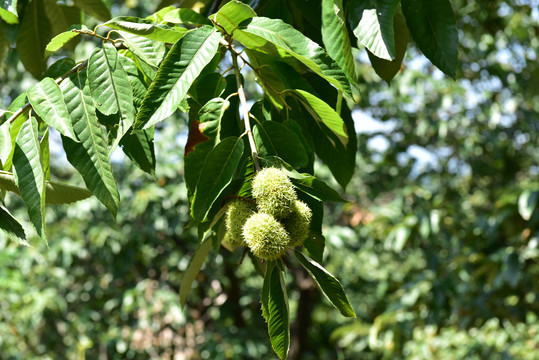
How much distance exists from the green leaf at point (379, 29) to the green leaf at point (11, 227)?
2.27ft

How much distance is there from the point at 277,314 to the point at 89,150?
426mm

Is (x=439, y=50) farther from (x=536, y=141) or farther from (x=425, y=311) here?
(x=536, y=141)

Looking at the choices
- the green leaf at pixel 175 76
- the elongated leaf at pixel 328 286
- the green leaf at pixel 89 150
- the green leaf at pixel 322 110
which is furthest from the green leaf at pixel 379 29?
the green leaf at pixel 89 150

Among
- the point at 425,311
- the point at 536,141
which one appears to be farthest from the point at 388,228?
the point at 536,141

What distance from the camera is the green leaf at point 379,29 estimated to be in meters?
1.08

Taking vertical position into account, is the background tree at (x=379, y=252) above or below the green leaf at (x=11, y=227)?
below

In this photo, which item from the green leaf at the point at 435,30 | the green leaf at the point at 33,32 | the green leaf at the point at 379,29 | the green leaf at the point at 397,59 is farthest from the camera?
the green leaf at the point at 33,32

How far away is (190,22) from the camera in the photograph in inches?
46.7

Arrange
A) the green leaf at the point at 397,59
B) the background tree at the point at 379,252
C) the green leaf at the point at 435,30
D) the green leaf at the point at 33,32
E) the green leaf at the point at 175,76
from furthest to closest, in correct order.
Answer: the background tree at the point at 379,252 < the green leaf at the point at 33,32 < the green leaf at the point at 397,59 < the green leaf at the point at 435,30 < the green leaf at the point at 175,76

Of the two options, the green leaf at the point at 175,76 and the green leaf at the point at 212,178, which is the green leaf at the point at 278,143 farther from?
the green leaf at the point at 175,76

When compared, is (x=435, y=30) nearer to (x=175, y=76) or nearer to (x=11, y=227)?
(x=175, y=76)

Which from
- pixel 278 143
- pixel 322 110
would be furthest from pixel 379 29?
pixel 278 143

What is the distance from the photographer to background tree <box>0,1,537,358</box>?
13.9 feet

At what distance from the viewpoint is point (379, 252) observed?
219 inches
